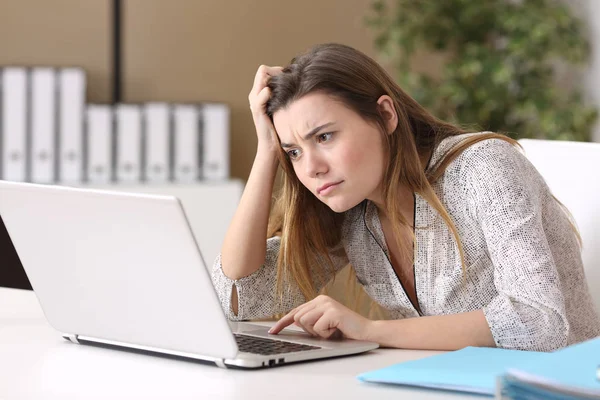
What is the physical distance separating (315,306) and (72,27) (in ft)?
9.70

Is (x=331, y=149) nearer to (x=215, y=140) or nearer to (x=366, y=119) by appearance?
(x=366, y=119)

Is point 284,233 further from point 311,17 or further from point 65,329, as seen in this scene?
point 311,17

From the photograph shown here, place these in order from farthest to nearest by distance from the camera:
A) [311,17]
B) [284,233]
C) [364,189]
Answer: [311,17], [284,233], [364,189]

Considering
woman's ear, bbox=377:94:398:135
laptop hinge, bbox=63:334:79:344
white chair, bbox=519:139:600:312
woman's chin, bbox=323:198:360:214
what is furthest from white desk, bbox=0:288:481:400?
white chair, bbox=519:139:600:312

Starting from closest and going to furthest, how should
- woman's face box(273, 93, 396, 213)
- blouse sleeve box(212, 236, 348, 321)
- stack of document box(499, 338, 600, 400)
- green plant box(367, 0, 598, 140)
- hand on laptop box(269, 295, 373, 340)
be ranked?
1. stack of document box(499, 338, 600, 400)
2. hand on laptop box(269, 295, 373, 340)
3. woman's face box(273, 93, 396, 213)
4. blouse sleeve box(212, 236, 348, 321)
5. green plant box(367, 0, 598, 140)

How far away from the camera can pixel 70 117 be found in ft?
11.9

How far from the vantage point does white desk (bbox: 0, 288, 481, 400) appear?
3.22 ft

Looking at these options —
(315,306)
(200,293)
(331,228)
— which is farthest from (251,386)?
(331,228)

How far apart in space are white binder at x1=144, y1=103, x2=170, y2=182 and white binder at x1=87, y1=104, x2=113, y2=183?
15 centimetres

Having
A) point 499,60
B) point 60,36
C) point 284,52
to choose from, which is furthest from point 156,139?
point 499,60

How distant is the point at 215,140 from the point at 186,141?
121 millimetres

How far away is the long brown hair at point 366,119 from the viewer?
143 cm

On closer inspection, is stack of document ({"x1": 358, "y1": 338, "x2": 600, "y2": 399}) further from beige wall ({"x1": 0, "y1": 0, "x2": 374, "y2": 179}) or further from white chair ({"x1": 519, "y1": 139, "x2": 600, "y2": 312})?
beige wall ({"x1": 0, "y1": 0, "x2": 374, "y2": 179})

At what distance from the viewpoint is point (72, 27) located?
3914mm
